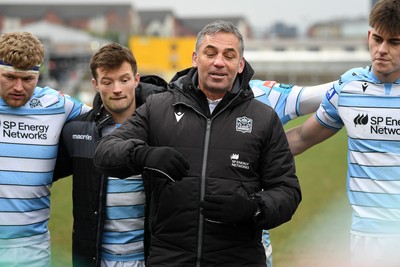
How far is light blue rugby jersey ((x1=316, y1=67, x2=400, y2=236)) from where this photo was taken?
378 cm

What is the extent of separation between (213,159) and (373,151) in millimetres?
1086

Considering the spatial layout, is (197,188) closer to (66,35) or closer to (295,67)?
(295,67)

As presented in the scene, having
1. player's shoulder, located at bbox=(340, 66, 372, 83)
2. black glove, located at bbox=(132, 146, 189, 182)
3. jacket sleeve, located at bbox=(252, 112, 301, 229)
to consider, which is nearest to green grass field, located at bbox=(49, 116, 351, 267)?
player's shoulder, located at bbox=(340, 66, 372, 83)

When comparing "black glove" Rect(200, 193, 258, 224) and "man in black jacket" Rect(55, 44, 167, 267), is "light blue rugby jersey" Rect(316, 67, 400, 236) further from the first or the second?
"man in black jacket" Rect(55, 44, 167, 267)

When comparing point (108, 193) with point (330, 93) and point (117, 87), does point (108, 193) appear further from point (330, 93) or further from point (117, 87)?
point (330, 93)

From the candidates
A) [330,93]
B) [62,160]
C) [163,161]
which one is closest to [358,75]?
[330,93]

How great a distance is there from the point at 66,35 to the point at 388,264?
72075 millimetres

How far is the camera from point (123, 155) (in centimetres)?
301

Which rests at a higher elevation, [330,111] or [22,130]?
[330,111]

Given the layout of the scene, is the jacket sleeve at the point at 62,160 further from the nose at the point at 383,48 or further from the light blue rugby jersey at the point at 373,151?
the nose at the point at 383,48

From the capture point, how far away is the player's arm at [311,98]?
14.4 ft

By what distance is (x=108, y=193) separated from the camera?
396 centimetres

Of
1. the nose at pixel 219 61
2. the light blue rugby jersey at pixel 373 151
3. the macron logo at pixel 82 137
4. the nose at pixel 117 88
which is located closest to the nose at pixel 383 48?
the light blue rugby jersey at pixel 373 151

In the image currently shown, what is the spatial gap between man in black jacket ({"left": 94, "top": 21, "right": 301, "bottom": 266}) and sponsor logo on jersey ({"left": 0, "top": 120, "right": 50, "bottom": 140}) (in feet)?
3.24
